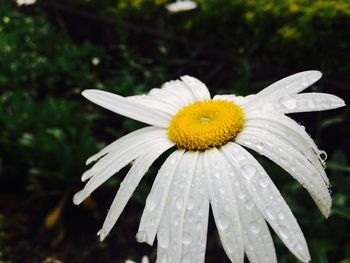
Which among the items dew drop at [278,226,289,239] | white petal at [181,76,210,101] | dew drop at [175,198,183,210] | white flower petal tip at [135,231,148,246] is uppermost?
white petal at [181,76,210,101]

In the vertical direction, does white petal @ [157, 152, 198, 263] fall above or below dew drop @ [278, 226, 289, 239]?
above

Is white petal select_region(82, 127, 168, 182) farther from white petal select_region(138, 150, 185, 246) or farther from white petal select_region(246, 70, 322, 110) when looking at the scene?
white petal select_region(246, 70, 322, 110)

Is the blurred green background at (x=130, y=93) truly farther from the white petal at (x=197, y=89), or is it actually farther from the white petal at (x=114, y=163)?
the white petal at (x=114, y=163)

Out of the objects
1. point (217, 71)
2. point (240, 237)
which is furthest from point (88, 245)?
point (240, 237)

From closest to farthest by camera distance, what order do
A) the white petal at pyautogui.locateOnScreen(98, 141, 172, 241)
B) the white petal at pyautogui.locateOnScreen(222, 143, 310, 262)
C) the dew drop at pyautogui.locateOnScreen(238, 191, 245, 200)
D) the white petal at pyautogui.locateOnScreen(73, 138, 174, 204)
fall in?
the white petal at pyautogui.locateOnScreen(222, 143, 310, 262)
the dew drop at pyautogui.locateOnScreen(238, 191, 245, 200)
the white petal at pyautogui.locateOnScreen(98, 141, 172, 241)
the white petal at pyautogui.locateOnScreen(73, 138, 174, 204)

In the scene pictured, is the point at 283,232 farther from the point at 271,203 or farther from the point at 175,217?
→ the point at 175,217

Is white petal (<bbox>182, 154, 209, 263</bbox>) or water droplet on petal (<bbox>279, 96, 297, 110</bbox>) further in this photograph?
water droplet on petal (<bbox>279, 96, 297, 110</bbox>)

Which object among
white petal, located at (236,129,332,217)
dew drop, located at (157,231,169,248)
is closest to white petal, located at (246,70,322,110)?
white petal, located at (236,129,332,217)

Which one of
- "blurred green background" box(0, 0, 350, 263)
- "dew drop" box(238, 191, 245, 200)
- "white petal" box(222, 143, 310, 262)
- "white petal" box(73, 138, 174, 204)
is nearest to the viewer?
"white petal" box(222, 143, 310, 262)
